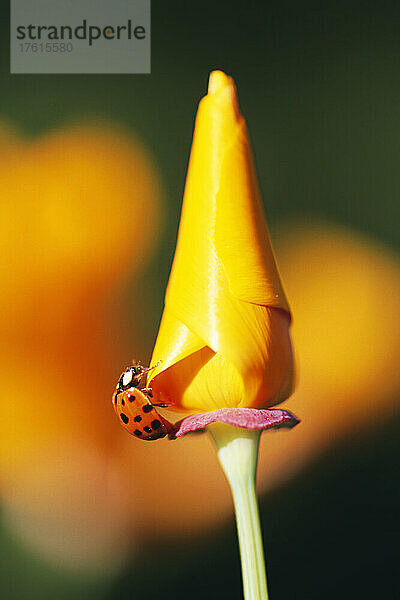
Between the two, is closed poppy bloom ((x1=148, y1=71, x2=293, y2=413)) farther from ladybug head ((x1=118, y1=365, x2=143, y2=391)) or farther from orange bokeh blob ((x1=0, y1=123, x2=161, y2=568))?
orange bokeh blob ((x1=0, y1=123, x2=161, y2=568))

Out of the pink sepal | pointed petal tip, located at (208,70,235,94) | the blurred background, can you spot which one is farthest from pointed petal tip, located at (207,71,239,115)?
the blurred background

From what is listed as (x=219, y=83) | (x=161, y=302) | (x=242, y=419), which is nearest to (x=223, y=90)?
(x=219, y=83)

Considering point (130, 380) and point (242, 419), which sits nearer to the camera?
point (242, 419)

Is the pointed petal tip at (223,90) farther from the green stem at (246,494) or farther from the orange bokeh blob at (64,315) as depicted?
the orange bokeh blob at (64,315)

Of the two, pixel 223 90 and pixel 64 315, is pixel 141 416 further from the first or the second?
pixel 64 315

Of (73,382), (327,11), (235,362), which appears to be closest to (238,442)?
(235,362)
